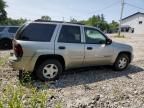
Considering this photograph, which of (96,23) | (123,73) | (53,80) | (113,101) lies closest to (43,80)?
(53,80)

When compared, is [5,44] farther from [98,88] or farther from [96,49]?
[98,88]

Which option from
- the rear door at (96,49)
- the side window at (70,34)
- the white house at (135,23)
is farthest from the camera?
the white house at (135,23)

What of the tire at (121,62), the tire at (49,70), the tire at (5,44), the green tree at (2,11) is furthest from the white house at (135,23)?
the tire at (49,70)

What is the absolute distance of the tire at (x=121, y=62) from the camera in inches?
341

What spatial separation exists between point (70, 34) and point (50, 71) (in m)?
1.36

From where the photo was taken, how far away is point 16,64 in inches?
261

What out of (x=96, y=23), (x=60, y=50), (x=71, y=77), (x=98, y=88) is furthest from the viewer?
(x=96, y=23)

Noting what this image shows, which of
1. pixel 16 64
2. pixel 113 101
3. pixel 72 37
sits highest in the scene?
pixel 72 37

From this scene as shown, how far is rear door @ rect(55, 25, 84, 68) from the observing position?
23.2 ft

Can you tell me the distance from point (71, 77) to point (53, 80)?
0.78 m

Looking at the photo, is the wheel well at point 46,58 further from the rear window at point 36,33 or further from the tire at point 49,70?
the rear window at point 36,33

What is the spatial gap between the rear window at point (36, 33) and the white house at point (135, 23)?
2653 inches

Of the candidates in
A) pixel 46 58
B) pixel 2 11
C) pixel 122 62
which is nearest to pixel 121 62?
pixel 122 62

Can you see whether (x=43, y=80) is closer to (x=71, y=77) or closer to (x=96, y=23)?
(x=71, y=77)
